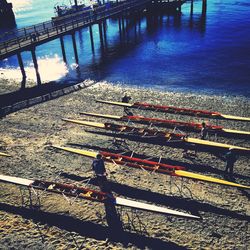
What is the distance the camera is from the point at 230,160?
1348 cm

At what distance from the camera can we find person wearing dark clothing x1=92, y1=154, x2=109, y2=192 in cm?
1218

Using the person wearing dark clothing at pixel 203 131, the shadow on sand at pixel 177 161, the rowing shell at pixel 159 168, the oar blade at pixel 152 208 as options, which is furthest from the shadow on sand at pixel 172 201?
the person wearing dark clothing at pixel 203 131

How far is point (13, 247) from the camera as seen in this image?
10703mm

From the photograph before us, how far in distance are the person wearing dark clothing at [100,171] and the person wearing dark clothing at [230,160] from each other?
6.21m

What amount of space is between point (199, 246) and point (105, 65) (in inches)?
1147

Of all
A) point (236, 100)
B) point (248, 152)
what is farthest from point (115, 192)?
point (236, 100)

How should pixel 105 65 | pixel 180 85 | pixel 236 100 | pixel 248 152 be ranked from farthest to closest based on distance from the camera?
pixel 105 65 → pixel 180 85 → pixel 236 100 → pixel 248 152

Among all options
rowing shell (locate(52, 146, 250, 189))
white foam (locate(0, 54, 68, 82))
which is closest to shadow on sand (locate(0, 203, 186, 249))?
rowing shell (locate(52, 146, 250, 189))

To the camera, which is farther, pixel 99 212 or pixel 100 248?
pixel 99 212

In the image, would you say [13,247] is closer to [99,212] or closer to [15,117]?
[99,212]

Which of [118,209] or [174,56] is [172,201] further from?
[174,56]

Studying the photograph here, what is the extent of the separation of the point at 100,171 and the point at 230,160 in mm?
6541

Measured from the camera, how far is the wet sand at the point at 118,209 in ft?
35.0

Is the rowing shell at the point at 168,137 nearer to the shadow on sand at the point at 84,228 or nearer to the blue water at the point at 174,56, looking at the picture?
the shadow on sand at the point at 84,228
